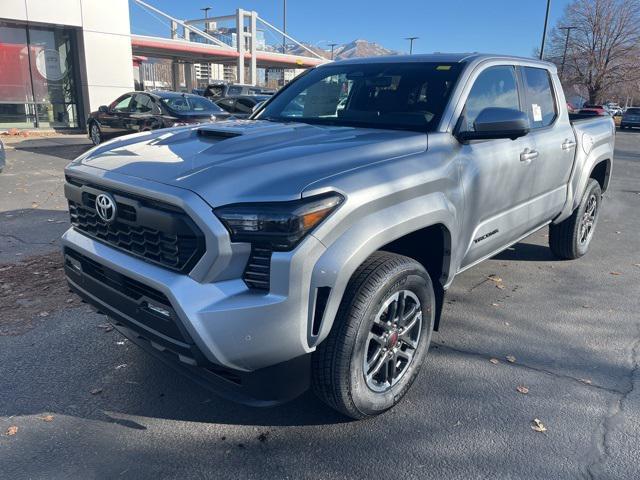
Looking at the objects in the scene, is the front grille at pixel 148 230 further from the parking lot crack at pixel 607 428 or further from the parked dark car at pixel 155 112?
the parked dark car at pixel 155 112

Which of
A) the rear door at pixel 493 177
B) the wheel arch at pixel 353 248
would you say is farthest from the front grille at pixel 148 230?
the rear door at pixel 493 177

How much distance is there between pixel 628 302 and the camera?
4.62 metres

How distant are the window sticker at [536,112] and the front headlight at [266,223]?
2.88 meters

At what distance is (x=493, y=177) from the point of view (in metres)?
3.51

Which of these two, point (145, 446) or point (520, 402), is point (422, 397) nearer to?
point (520, 402)

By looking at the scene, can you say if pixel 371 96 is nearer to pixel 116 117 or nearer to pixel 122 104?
pixel 116 117

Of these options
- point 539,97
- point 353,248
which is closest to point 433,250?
point 353,248

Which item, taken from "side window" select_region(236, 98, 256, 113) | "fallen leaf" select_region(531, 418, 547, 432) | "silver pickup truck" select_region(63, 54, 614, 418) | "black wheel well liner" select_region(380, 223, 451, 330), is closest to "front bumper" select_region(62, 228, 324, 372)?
"silver pickup truck" select_region(63, 54, 614, 418)

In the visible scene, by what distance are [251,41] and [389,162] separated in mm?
40428

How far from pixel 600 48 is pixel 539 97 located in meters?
48.9

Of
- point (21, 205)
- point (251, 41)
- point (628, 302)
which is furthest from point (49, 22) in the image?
point (251, 41)

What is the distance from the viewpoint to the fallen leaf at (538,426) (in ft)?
9.36

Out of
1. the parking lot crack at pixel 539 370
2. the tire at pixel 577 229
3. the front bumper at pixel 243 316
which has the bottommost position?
the parking lot crack at pixel 539 370

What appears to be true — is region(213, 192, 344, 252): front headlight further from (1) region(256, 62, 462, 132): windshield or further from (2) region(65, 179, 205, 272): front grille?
(1) region(256, 62, 462, 132): windshield
